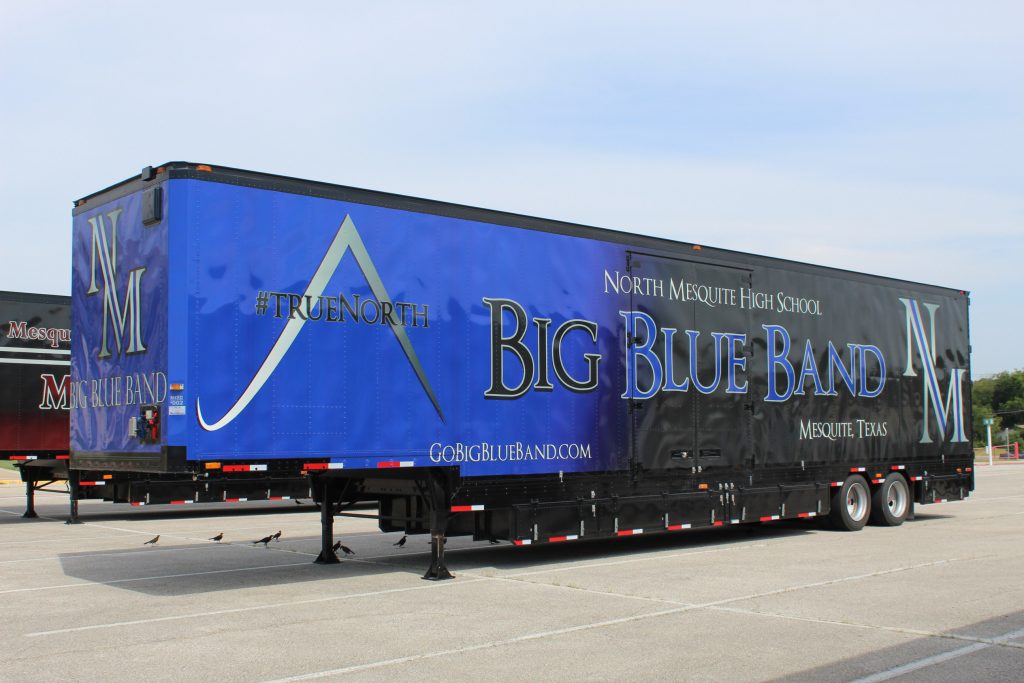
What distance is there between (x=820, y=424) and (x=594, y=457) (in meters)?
4.93

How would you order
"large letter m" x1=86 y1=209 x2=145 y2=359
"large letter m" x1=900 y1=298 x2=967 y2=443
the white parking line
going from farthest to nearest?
"large letter m" x1=900 y1=298 x2=967 y2=443, "large letter m" x1=86 y1=209 x2=145 y2=359, the white parking line

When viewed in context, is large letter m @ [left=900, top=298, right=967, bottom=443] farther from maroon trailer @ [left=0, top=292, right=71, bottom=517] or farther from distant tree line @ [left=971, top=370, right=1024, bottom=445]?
distant tree line @ [left=971, top=370, right=1024, bottom=445]

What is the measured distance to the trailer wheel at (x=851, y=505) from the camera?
16.7 m

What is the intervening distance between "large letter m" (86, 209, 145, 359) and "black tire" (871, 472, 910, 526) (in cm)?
1224

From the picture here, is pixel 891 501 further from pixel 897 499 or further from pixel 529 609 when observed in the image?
pixel 529 609

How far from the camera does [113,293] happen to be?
1117cm

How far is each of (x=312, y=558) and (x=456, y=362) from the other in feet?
12.3

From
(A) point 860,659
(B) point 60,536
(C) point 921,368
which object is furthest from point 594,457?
(B) point 60,536

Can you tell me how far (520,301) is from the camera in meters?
12.7

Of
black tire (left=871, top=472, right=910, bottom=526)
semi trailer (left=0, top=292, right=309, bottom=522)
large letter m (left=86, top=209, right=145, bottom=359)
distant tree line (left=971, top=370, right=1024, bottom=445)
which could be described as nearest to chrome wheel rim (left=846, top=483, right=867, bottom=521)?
black tire (left=871, top=472, right=910, bottom=526)

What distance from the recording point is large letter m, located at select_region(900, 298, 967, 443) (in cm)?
1847

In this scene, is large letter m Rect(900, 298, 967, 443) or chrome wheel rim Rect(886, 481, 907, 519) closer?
chrome wheel rim Rect(886, 481, 907, 519)

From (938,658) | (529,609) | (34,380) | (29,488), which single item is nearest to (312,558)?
(529,609)

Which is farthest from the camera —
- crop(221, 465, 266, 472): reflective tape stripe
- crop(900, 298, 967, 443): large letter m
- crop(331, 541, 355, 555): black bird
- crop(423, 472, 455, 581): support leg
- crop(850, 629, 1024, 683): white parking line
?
crop(900, 298, 967, 443): large letter m
